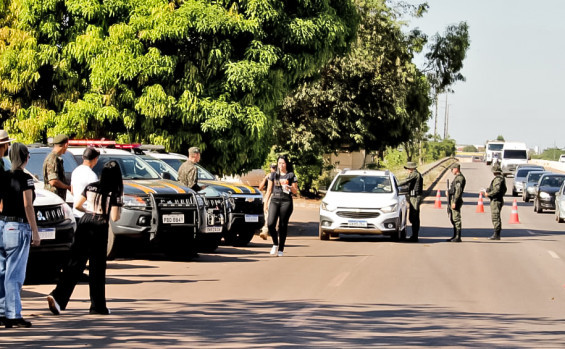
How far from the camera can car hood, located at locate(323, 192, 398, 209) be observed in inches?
930

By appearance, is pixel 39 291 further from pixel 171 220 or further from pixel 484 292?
pixel 484 292

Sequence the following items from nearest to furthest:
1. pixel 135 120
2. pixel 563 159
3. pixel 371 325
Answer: pixel 371 325
pixel 135 120
pixel 563 159

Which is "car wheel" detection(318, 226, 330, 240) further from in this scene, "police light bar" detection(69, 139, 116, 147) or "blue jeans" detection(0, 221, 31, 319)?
"blue jeans" detection(0, 221, 31, 319)

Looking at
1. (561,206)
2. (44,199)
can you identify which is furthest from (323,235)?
(561,206)

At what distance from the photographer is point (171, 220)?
17031 mm

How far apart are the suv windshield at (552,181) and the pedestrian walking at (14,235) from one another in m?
34.4

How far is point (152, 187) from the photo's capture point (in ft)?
56.9

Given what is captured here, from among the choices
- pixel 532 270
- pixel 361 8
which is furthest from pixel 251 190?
pixel 361 8

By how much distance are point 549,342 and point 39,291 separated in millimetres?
6697

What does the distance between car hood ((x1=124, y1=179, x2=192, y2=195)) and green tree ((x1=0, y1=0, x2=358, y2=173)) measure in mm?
6868

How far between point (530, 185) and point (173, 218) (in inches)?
1384

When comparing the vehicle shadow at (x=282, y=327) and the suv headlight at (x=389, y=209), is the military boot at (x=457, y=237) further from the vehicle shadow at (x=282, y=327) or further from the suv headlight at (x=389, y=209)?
the vehicle shadow at (x=282, y=327)

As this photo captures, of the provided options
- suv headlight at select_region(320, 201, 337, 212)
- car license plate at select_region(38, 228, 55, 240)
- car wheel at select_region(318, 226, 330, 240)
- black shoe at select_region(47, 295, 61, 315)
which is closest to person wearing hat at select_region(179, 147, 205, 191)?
suv headlight at select_region(320, 201, 337, 212)

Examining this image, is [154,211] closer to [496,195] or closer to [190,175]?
[190,175]
